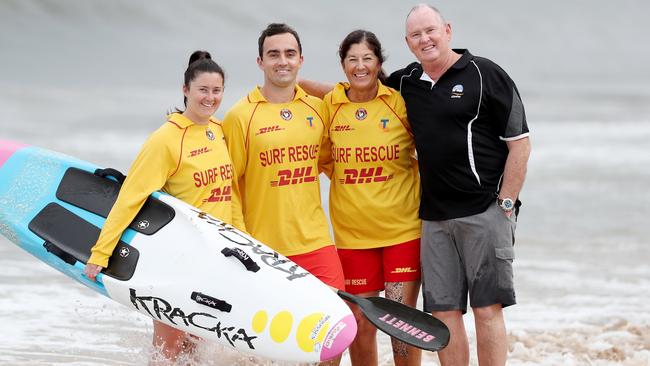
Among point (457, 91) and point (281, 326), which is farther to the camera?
point (457, 91)

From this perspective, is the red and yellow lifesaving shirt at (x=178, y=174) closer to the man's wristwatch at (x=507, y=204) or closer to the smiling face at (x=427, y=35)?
the smiling face at (x=427, y=35)

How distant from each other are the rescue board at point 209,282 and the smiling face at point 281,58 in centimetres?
75

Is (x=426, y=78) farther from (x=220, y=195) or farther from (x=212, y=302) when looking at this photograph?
(x=212, y=302)

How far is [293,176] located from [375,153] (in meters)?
0.41

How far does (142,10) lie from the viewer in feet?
111

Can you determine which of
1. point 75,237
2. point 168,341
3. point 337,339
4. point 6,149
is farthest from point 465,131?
point 6,149

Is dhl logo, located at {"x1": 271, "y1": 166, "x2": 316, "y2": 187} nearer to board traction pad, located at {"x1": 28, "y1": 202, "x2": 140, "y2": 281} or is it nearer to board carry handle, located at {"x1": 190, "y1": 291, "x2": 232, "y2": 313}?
board carry handle, located at {"x1": 190, "y1": 291, "x2": 232, "y2": 313}

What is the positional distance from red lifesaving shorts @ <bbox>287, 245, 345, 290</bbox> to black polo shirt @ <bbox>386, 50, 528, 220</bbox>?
0.51 m

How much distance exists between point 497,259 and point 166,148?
5.24ft

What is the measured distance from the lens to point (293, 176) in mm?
4965

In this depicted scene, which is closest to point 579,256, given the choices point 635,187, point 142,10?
point 635,187

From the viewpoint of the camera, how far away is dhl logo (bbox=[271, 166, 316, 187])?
16.2 feet

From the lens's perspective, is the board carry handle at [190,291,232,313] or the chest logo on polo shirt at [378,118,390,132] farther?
the chest logo on polo shirt at [378,118,390,132]

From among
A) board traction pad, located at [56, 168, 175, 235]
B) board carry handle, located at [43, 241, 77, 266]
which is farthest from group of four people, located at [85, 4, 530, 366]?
board carry handle, located at [43, 241, 77, 266]
